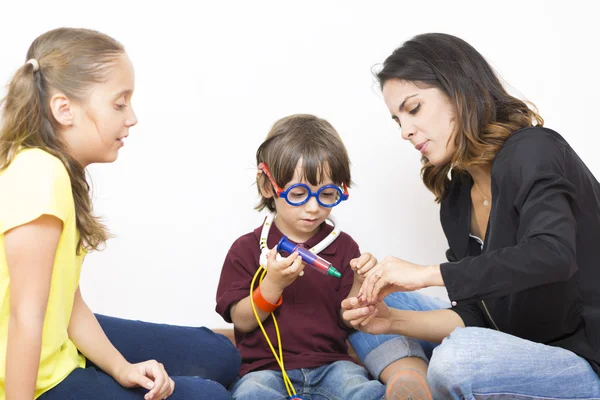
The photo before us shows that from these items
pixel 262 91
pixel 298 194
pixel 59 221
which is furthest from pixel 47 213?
pixel 262 91

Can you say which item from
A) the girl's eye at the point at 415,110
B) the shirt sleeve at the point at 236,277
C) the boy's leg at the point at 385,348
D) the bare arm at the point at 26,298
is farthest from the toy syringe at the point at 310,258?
A: the bare arm at the point at 26,298

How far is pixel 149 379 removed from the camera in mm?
1476

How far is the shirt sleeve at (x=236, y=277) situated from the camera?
189 cm

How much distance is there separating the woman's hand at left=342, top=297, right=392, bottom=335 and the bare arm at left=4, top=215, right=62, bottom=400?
69 cm

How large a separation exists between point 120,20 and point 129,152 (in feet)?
1.39

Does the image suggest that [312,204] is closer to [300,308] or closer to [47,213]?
[300,308]

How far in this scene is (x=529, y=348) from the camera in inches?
58.4

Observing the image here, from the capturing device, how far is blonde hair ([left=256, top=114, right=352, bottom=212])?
186 cm

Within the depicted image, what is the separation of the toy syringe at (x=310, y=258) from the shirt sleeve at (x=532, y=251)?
0.34 m

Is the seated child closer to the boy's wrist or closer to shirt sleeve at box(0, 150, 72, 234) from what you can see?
the boy's wrist

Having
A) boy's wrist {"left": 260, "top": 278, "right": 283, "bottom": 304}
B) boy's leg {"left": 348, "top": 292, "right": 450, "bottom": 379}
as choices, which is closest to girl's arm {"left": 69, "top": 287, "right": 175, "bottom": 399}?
boy's wrist {"left": 260, "top": 278, "right": 283, "bottom": 304}

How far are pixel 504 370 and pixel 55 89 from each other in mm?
1008

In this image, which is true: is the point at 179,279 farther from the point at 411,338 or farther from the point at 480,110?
the point at 480,110

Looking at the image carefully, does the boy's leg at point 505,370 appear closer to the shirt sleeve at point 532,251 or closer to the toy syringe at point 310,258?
the shirt sleeve at point 532,251
